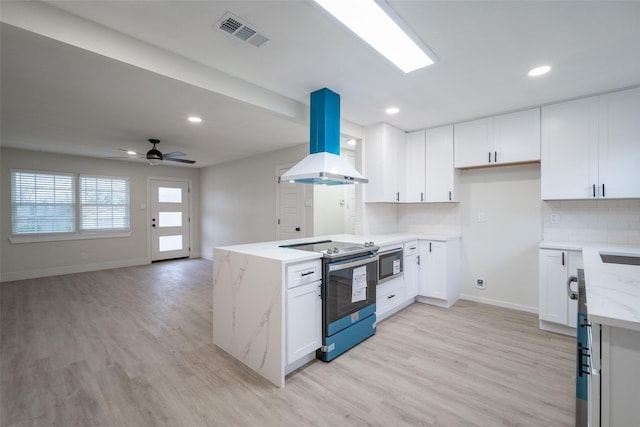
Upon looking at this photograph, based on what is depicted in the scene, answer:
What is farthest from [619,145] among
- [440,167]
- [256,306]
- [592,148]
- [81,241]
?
[81,241]

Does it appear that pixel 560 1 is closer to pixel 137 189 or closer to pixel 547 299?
pixel 547 299

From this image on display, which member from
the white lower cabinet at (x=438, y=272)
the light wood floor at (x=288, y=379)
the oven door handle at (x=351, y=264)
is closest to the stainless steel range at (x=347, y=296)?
the oven door handle at (x=351, y=264)

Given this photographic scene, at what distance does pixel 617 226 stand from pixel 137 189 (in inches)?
334

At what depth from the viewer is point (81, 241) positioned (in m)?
6.00

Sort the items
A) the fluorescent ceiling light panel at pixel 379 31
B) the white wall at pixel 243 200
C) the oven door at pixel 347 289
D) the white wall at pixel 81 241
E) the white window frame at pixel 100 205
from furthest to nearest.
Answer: the white window frame at pixel 100 205 → the white wall at pixel 243 200 → the white wall at pixel 81 241 → the oven door at pixel 347 289 → the fluorescent ceiling light panel at pixel 379 31

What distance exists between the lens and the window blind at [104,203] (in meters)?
6.07

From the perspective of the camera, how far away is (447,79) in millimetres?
2596

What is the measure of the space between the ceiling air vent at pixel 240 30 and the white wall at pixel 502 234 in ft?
10.9

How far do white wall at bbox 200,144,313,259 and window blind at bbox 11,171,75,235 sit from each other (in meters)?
2.78

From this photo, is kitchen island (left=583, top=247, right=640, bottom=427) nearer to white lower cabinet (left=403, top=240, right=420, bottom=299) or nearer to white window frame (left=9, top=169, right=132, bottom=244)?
white lower cabinet (left=403, top=240, right=420, bottom=299)

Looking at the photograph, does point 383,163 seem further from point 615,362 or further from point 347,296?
point 615,362

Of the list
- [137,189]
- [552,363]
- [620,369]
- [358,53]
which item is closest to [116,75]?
[358,53]

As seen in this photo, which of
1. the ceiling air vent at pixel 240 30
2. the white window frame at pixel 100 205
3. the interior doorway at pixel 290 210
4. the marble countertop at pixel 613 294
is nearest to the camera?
the marble countertop at pixel 613 294

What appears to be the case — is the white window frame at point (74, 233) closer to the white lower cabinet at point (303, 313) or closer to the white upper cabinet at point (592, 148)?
the white lower cabinet at point (303, 313)
